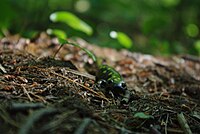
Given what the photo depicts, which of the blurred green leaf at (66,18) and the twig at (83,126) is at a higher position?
the blurred green leaf at (66,18)

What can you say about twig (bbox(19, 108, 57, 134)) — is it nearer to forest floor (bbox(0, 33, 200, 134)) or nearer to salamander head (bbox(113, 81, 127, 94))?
forest floor (bbox(0, 33, 200, 134))

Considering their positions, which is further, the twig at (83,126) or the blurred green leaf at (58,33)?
the blurred green leaf at (58,33)

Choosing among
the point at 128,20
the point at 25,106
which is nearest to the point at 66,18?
the point at 25,106

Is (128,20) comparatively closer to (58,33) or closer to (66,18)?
(66,18)

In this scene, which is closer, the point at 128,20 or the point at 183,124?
the point at 183,124

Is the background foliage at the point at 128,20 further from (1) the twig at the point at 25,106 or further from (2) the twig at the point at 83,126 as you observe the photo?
(2) the twig at the point at 83,126

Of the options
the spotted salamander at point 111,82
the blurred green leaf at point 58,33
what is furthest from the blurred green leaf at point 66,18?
the spotted salamander at point 111,82

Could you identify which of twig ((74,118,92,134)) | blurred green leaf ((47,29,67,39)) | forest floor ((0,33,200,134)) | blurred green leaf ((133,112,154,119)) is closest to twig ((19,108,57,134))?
forest floor ((0,33,200,134))
